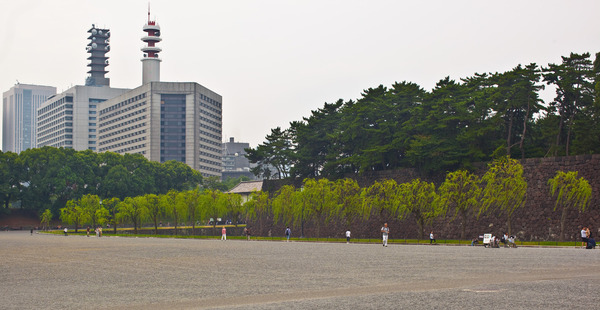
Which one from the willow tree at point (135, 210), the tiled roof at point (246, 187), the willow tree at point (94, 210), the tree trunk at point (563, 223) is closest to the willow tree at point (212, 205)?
the willow tree at point (135, 210)

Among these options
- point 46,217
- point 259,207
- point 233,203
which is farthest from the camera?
point 46,217

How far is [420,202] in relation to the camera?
2352 inches

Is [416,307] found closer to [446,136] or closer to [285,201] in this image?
[446,136]

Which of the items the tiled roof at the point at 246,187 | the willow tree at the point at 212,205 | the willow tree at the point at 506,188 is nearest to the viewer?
the willow tree at the point at 506,188

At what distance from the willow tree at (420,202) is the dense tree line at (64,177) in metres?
72.8

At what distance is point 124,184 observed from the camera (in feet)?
398

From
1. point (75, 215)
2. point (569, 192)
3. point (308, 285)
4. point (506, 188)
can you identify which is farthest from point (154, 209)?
point (308, 285)

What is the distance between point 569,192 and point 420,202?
14195 millimetres

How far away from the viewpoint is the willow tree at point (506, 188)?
173 ft

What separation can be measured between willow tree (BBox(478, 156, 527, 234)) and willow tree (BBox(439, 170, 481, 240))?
104 cm

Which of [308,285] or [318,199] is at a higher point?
[318,199]

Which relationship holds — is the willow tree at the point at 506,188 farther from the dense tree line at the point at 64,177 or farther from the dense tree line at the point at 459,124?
the dense tree line at the point at 64,177

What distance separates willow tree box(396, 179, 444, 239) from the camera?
58.9 metres

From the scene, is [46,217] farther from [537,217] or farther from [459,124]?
[537,217]
